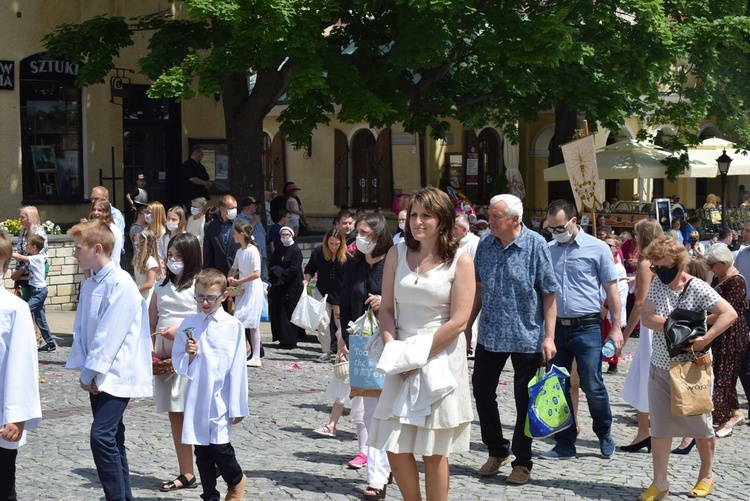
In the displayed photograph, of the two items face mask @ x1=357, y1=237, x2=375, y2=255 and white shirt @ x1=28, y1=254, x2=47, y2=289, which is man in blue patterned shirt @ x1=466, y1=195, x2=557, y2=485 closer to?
face mask @ x1=357, y1=237, x2=375, y2=255

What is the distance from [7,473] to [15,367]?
1.98 feet

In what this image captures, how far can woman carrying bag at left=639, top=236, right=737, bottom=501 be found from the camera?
7617 mm

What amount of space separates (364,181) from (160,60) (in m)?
13.1

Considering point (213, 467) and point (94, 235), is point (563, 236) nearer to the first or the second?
point (213, 467)

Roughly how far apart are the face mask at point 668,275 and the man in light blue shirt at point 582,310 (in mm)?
1274

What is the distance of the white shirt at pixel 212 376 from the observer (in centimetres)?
714

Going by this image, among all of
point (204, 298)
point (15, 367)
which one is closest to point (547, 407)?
point (204, 298)

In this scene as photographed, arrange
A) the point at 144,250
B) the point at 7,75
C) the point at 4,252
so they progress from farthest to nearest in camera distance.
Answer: the point at 7,75
the point at 144,250
the point at 4,252

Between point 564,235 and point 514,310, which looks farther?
point 564,235

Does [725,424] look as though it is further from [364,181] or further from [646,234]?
[364,181]

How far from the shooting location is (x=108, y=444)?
21.4ft

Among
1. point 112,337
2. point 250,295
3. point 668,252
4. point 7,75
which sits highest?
point 7,75

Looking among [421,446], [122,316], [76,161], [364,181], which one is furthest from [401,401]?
[364,181]

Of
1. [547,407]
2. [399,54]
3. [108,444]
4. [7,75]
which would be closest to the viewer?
[108,444]
